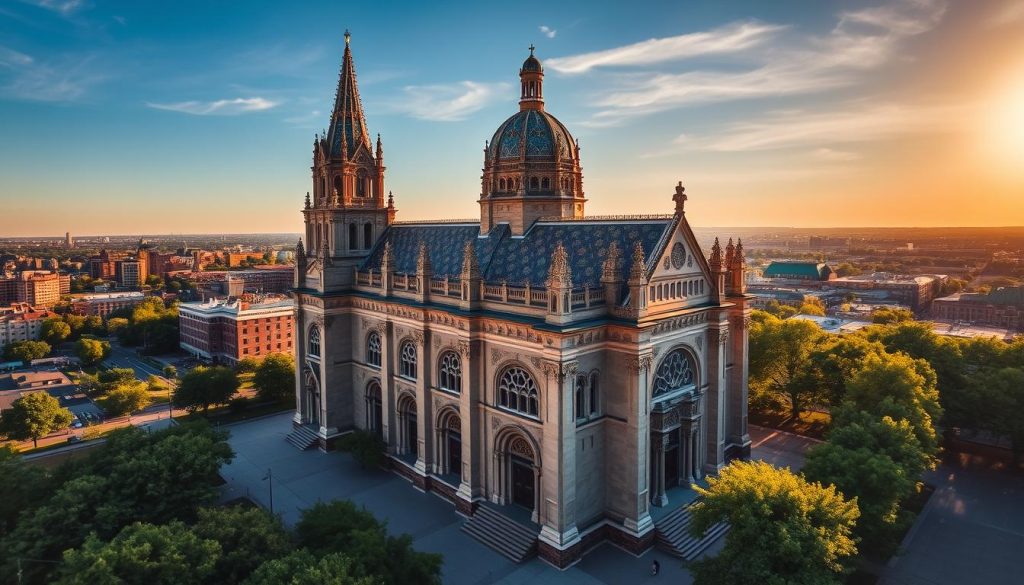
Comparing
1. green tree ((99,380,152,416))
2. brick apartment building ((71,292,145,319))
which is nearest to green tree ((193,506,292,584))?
green tree ((99,380,152,416))

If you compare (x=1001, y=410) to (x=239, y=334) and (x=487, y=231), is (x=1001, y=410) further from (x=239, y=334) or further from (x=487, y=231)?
(x=239, y=334)

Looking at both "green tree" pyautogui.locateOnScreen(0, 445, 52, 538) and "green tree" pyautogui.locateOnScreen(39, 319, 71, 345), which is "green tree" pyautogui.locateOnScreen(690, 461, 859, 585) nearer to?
"green tree" pyautogui.locateOnScreen(0, 445, 52, 538)

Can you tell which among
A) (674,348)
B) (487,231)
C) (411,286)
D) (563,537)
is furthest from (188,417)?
(674,348)

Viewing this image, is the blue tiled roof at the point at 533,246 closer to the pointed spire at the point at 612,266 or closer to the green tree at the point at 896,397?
the pointed spire at the point at 612,266

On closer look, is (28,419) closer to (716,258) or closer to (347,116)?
(347,116)

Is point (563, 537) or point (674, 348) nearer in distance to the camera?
point (563, 537)

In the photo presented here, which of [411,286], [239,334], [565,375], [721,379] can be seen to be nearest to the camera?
[565,375]

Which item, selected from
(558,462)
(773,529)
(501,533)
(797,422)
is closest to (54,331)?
(501,533)
